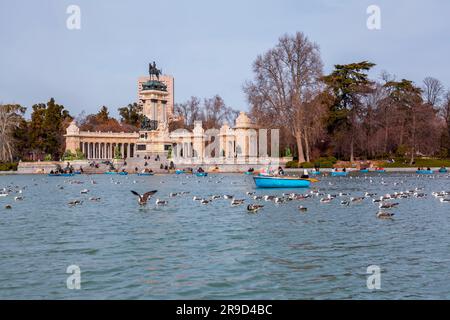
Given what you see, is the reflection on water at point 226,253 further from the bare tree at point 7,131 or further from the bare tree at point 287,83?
the bare tree at point 7,131

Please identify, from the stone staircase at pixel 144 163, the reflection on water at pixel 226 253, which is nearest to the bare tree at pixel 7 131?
the stone staircase at pixel 144 163

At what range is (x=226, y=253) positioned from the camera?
17.4 meters

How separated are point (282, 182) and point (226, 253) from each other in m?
26.3

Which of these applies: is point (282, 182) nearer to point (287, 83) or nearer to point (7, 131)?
point (287, 83)

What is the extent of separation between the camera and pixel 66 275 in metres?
14.7

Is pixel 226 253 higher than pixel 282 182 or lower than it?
lower

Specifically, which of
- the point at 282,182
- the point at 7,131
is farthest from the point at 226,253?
the point at 7,131

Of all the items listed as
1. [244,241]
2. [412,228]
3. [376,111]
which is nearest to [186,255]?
[244,241]

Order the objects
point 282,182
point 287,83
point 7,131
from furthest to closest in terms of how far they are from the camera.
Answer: point 7,131 → point 287,83 → point 282,182

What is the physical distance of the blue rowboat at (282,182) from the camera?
43062mm

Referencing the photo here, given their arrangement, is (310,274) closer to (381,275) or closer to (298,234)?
(381,275)

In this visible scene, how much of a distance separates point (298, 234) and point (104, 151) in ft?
328

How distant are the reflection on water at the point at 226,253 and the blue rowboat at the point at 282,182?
13.6m

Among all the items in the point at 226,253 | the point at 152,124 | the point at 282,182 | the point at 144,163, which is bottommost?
the point at 226,253
